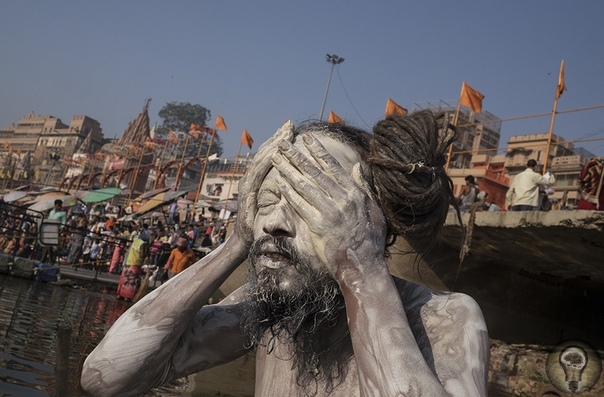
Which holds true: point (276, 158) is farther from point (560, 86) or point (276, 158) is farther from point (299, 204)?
point (560, 86)

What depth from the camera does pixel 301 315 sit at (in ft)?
6.07

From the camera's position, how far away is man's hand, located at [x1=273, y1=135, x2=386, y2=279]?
5.58 ft

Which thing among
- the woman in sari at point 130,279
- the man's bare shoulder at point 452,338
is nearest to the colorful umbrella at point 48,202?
the woman in sari at point 130,279

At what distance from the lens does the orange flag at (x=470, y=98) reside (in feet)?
47.8

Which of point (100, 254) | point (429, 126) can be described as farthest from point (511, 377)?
point (100, 254)

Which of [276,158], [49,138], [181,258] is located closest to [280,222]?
[276,158]

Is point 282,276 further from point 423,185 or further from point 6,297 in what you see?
point 6,297

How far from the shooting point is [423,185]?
1972 millimetres

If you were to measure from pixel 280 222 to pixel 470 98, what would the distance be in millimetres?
13602

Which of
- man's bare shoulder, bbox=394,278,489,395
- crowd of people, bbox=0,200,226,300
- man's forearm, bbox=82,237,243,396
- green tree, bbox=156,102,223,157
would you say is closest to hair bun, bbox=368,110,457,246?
man's bare shoulder, bbox=394,278,489,395

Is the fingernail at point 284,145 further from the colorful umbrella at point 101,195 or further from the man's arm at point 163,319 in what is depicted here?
the colorful umbrella at point 101,195

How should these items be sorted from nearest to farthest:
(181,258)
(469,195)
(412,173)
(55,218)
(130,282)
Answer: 1. (412,173)
2. (469,195)
3. (130,282)
4. (181,258)
5. (55,218)

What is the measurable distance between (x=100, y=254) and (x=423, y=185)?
2061 cm

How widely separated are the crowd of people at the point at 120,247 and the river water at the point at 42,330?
110 cm
